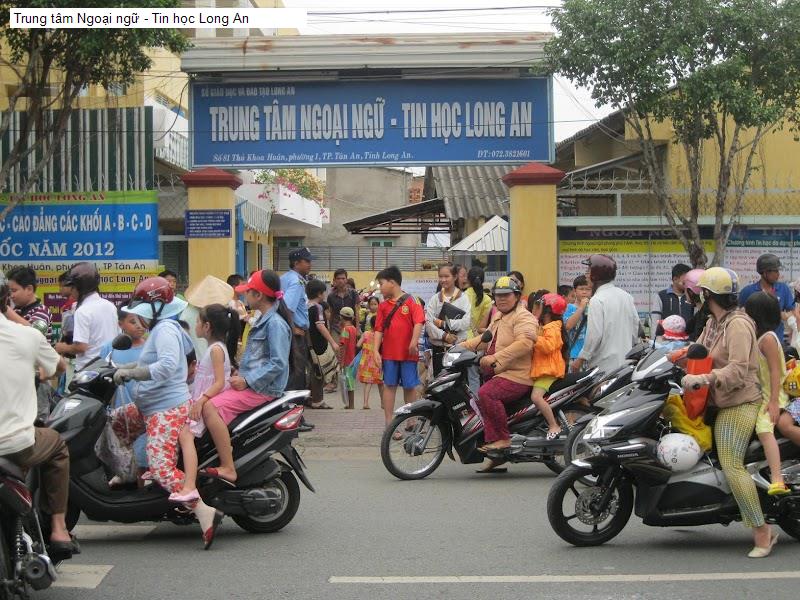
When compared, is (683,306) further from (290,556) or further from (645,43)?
(290,556)

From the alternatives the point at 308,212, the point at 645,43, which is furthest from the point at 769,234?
the point at 308,212

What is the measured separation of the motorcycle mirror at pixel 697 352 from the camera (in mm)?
A: 6062

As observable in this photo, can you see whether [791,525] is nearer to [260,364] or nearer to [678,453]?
[678,453]

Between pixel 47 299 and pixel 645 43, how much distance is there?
31.6 feet

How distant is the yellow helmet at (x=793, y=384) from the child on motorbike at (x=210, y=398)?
11.2 ft

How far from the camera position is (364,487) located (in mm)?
8742

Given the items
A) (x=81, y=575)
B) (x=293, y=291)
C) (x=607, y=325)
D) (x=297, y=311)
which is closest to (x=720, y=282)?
(x=607, y=325)

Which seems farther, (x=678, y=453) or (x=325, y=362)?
(x=325, y=362)

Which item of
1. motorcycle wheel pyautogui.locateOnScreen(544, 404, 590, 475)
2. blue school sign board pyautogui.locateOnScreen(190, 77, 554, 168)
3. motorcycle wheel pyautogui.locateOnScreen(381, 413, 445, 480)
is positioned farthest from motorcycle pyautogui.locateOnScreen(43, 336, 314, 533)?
blue school sign board pyautogui.locateOnScreen(190, 77, 554, 168)

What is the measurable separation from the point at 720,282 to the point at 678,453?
1045 millimetres

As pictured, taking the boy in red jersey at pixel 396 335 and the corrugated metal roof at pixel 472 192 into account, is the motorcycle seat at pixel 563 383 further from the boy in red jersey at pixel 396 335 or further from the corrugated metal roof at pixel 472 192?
the corrugated metal roof at pixel 472 192

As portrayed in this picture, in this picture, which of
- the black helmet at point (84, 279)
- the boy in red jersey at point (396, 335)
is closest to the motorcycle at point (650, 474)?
the black helmet at point (84, 279)

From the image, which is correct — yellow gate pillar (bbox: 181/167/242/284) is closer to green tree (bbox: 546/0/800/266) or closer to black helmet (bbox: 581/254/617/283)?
green tree (bbox: 546/0/800/266)

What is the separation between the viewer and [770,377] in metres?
6.40
